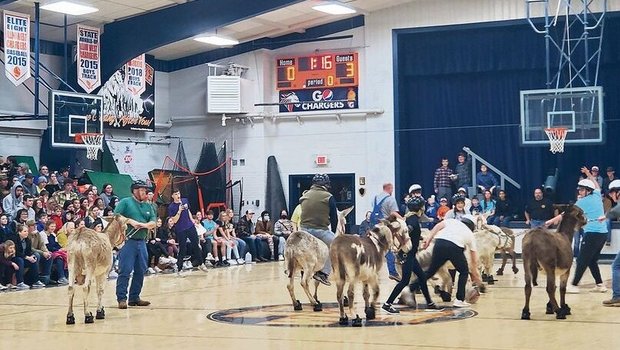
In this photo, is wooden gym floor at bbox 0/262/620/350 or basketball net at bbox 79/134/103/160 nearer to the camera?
wooden gym floor at bbox 0/262/620/350

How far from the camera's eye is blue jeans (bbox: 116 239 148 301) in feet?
44.1

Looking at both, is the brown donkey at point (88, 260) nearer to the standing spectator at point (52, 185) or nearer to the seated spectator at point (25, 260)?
the seated spectator at point (25, 260)

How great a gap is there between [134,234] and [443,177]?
51.9 ft

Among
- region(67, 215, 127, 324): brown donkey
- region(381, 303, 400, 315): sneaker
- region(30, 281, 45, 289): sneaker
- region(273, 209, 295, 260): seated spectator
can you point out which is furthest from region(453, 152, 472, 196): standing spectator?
region(67, 215, 127, 324): brown donkey

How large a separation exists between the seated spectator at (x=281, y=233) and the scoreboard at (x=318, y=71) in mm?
4677

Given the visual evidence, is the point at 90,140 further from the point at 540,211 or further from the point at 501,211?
the point at 540,211

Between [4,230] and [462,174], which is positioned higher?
[462,174]

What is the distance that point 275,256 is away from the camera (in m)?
27.0

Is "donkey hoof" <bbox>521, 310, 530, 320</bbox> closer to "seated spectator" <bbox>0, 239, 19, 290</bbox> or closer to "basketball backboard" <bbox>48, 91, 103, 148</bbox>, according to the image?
"seated spectator" <bbox>0, 239, 19, 290</bbox>

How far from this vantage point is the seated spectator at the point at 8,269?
17.2 m

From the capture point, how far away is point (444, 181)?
2778cm

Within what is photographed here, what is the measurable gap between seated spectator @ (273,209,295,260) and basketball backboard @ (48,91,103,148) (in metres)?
6.28

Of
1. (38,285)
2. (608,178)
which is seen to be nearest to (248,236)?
(38,285)

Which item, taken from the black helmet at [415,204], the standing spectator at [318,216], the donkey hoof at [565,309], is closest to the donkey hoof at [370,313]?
the black helmet at [415,204]
